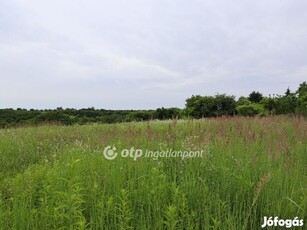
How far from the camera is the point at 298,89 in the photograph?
24.6m

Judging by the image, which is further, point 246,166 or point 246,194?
point 246,166

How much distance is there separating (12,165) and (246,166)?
529 centimetres

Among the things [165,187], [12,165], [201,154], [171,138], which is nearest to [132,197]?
[165,187]

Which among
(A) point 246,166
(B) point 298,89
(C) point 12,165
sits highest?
(B) point 298,89

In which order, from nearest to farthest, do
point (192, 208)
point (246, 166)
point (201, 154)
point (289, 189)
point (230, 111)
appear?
point (192, 208)
point (289, 189)
point (246, 166)
point (201, 154)
point (230, 111)

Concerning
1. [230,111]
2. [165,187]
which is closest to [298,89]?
[230,111]

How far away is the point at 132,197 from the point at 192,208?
655 mm

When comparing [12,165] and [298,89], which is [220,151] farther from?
[298,89]

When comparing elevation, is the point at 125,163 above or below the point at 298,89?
below

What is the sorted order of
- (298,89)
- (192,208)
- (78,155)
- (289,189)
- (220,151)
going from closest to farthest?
1. (192,208)
2. (289,189)
3. (220,151)
4. (78,155)
5. (298,89)

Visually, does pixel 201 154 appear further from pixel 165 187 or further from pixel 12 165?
pixel 12 165

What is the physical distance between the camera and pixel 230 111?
2242 cm

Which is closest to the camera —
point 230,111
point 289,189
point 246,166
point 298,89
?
point 289,189

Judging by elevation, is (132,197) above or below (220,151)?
below
